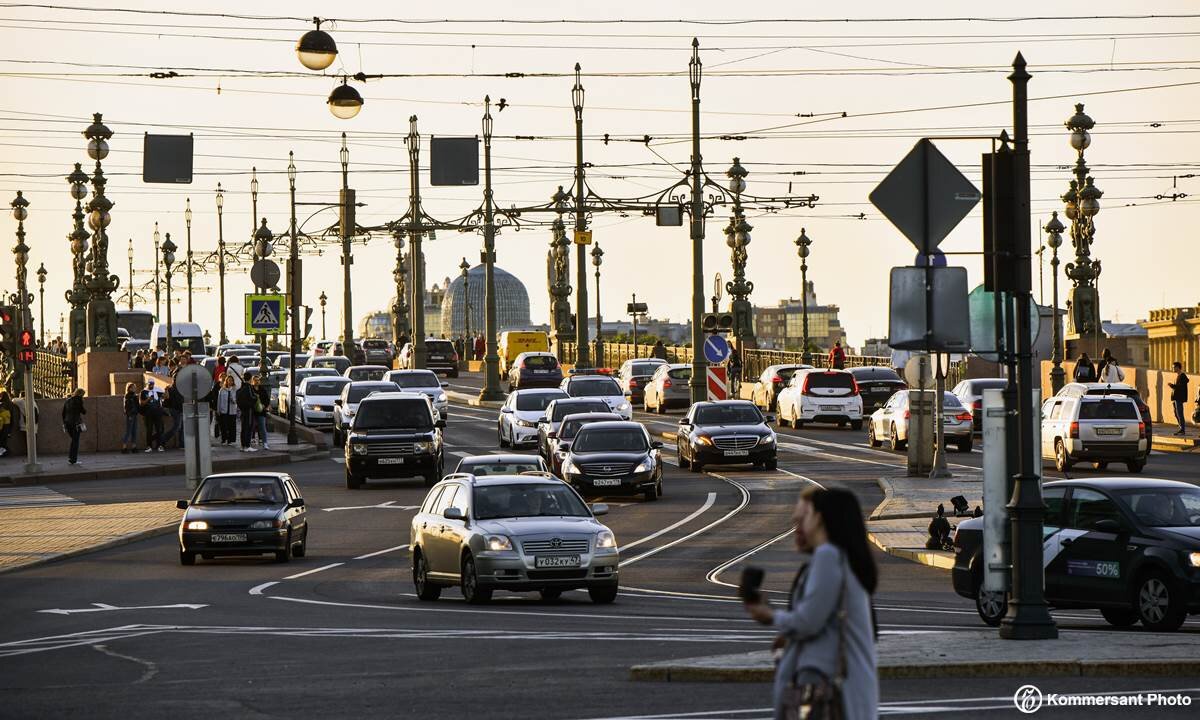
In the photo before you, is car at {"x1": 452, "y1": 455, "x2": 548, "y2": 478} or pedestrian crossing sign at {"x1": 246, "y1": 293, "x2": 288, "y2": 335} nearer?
car at {"x1": 452, "y1": 455, "x2": 548, "y2": 478}

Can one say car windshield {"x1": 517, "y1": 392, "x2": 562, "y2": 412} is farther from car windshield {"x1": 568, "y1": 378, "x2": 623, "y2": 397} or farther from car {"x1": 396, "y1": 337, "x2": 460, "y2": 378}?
car {"x1": 396, "y1": 337, "x2": 460, "y2": 378}

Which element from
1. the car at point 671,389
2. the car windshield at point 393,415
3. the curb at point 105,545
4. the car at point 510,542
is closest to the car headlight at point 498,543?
the car at point 510,542

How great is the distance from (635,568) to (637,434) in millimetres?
11946

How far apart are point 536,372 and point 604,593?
2076 inches

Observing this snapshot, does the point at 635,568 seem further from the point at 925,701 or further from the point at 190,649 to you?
the point at 925,701

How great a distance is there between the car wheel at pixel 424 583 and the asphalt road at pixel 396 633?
197 mm

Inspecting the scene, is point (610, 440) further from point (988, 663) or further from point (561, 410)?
point (988, 663)

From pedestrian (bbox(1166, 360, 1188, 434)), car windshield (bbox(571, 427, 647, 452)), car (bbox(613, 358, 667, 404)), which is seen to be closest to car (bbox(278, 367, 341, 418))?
car (bbox(613, 358, 667, 404))

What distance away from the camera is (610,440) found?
122 ft

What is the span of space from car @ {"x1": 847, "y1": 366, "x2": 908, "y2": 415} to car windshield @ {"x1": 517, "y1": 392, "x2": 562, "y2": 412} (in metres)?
14.8

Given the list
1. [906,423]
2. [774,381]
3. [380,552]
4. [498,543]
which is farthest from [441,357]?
[498,543]

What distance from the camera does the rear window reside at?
129ft

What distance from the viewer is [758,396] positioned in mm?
67812

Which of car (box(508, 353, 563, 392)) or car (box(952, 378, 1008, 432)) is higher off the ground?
car (box(508, 353, 563, 392))
